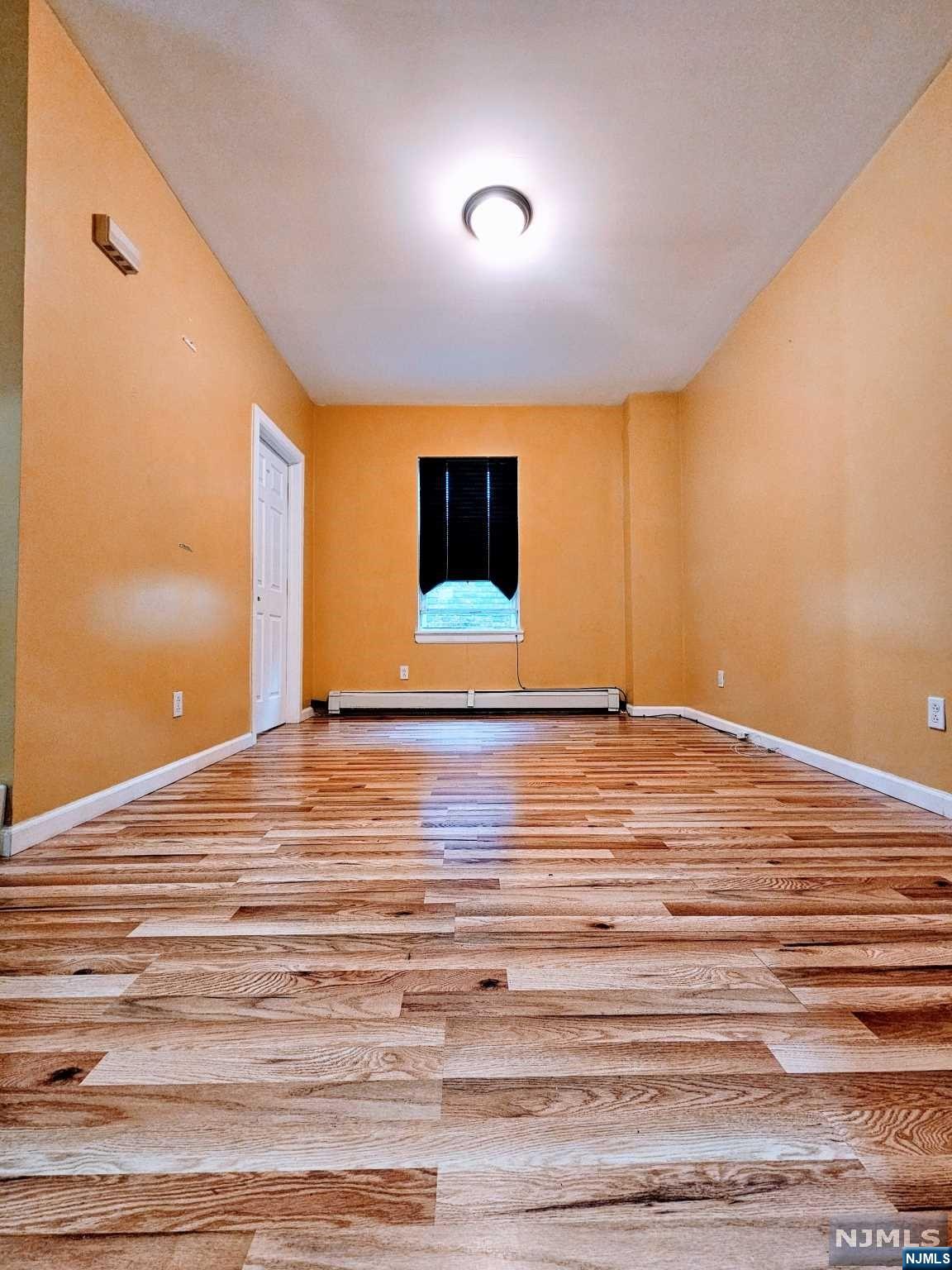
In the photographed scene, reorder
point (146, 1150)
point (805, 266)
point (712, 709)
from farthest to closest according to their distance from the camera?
point (712, 709), point (805, 266), point (146, 1150)

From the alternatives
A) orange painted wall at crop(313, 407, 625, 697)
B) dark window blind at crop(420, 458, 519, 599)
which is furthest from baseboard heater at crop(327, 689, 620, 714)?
dark window blind at crop(420, 458, 519, 599)

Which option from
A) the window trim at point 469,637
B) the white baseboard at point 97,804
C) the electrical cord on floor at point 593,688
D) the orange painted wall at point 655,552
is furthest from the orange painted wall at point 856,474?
the white baseboard at point 97,804

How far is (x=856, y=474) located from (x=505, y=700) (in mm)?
3078

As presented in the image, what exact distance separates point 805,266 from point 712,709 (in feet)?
8.65

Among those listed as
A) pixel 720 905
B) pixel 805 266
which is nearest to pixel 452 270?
pixel 805 266

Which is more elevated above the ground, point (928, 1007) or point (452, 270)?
point (452, 270)

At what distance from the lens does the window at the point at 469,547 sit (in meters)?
5.09

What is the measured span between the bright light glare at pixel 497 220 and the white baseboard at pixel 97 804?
2737mm

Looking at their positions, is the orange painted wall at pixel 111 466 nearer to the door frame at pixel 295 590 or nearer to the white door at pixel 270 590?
the white door at pixel 270 590

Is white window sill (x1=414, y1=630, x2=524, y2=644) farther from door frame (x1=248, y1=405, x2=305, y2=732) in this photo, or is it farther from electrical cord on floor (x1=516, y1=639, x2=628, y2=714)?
door frame (x1=248, y1=405, x2=305, y2=732)

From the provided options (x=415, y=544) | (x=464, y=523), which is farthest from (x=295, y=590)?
(x=464, y=523)

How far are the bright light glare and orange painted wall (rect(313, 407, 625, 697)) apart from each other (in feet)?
7.58

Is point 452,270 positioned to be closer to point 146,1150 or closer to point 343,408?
point 343,408

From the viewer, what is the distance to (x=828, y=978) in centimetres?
101
